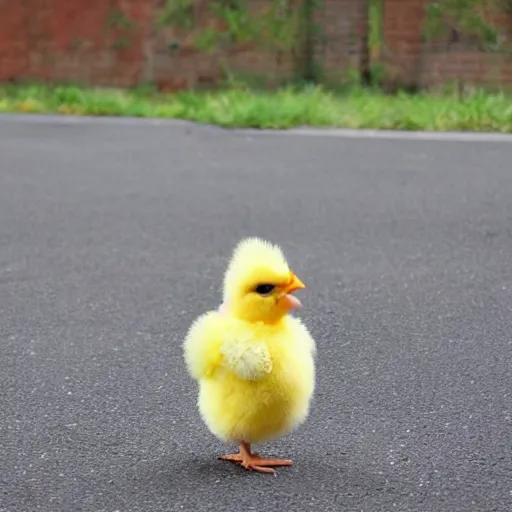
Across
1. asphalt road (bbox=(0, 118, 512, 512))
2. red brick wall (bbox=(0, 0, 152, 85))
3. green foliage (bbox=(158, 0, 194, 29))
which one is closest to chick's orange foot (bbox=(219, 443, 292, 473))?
asphalt road (bbox=(0, 118, 512, 512))

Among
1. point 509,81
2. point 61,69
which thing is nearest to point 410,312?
point 509,81

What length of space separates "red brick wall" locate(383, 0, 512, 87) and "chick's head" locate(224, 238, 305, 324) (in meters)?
9.64

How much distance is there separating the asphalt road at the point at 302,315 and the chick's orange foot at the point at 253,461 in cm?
3

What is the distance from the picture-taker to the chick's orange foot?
2557mm

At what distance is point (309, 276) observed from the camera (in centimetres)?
454

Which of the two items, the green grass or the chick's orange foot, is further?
the green grass

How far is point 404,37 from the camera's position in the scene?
37.9 feet

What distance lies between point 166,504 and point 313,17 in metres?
10.2

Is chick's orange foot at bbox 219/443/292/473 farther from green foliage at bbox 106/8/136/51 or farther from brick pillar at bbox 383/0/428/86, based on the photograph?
green foliage at bbox 106/8/136/51

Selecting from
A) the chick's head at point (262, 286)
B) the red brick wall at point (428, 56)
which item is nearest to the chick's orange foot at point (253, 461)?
the chick's head at point (262, 286)

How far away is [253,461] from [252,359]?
1.28 ft

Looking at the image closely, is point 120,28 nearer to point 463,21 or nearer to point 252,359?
point 463,21

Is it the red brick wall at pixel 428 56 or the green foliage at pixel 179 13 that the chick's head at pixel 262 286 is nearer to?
the red brick wall at pixel 428 56

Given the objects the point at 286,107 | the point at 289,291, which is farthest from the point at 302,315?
the point at 286,107
